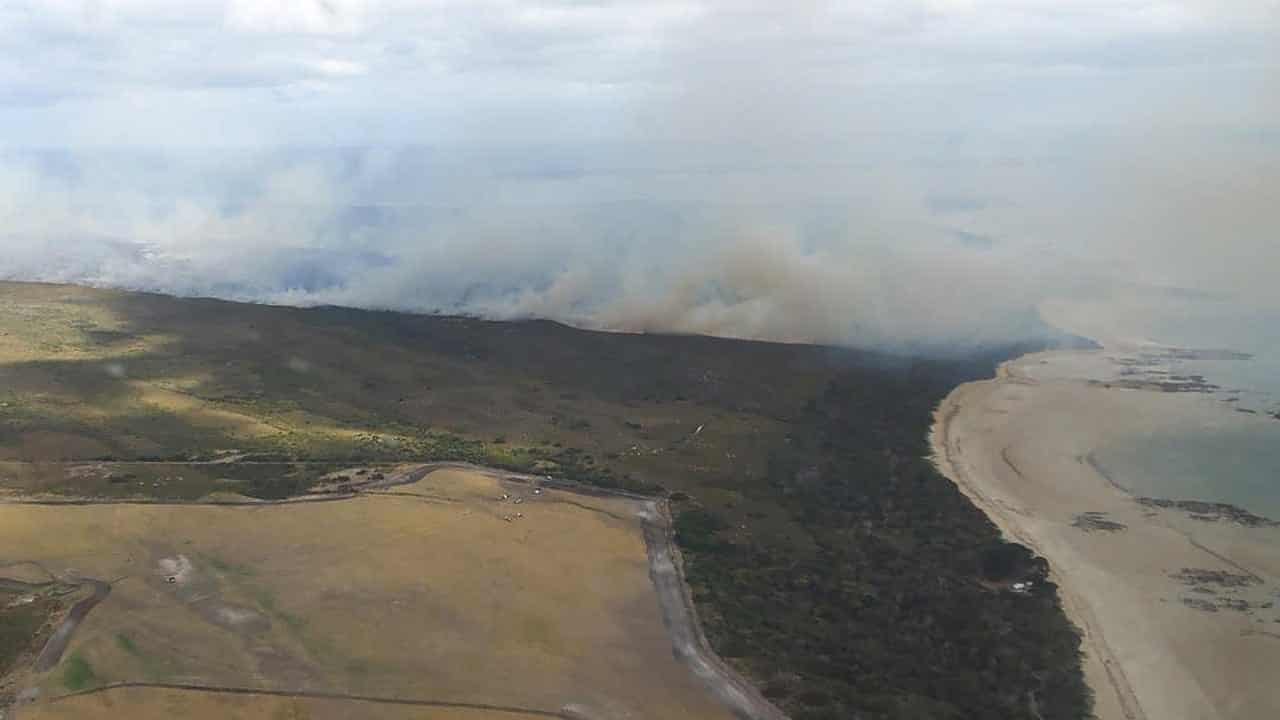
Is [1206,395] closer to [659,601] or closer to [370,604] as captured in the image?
[659,601]

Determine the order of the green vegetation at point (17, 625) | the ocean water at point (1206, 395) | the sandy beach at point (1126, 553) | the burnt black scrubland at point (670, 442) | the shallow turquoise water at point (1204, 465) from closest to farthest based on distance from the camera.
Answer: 1. the green vegetation at point (17, 625)
2. the sandy beach at point (1126, 553)
3. the burnt black scrubland at point (670, 442)
4. the shallow turquoise water at point (1204, 465)
5. the ocean water at point (1206, 395)

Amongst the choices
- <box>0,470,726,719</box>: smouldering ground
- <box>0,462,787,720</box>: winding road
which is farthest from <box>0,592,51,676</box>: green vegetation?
<box>0,470,726,719</box>: smouldering ground

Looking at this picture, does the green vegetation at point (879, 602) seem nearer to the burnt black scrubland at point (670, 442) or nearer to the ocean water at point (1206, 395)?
the burnt black scrubland at point (670, 442)

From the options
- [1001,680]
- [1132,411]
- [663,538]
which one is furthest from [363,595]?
[1132,411]

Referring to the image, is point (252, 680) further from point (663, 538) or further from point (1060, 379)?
point (1060, 379)

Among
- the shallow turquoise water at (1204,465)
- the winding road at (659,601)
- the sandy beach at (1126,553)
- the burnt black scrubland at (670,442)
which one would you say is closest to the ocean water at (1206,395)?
the shallow turquoise water at (1204,465)

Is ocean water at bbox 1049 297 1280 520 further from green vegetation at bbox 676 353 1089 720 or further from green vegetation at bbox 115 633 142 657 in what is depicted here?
green vegetation at bbox 115 633 142 657
